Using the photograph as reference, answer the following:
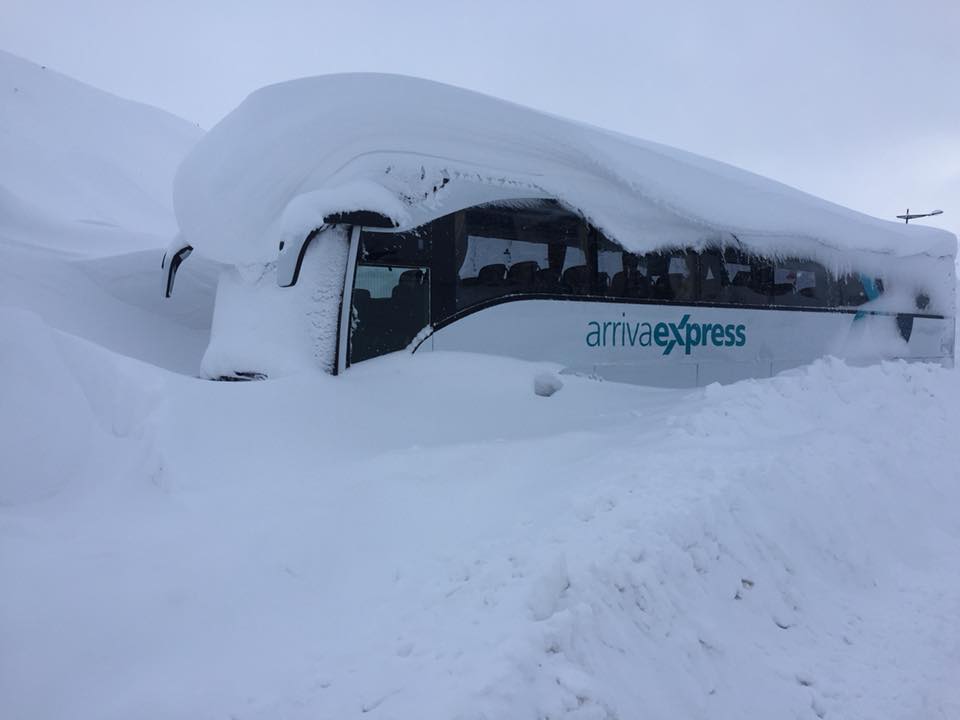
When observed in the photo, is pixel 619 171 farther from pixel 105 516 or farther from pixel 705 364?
pixel 105 516

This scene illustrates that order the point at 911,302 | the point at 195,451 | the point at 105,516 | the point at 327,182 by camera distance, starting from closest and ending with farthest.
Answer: the point at 105,516 → the point at 195,451 → the point at 327,182 → the point at 911,302

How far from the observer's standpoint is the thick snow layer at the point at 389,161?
6137 mm

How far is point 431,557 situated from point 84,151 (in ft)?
100

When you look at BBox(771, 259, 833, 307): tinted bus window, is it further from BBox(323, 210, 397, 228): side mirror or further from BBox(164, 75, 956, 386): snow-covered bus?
BBox(323, 210, 397, 228): side mirror

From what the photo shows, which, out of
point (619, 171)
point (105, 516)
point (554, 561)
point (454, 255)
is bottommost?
point (105, 516)

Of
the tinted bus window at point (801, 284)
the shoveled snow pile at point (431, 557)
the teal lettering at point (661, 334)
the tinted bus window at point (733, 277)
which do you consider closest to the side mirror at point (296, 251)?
the shoveled snow pile at point (431, 557)

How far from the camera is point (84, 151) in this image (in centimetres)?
2759

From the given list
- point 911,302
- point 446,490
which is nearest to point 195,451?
point 446,490

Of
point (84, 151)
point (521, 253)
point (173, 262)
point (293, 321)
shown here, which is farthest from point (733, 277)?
point (84, 151)

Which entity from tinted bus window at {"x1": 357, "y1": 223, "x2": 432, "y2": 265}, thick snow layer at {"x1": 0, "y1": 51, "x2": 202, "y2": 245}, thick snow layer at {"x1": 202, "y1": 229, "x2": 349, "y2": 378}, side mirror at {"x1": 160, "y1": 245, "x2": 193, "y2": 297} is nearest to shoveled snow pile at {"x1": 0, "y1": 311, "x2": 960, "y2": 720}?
thick snow layer at {"x1": 202, "y1": 229, "x2": 349, "y2": 378}

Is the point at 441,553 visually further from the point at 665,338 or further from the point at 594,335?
the point at 665,338

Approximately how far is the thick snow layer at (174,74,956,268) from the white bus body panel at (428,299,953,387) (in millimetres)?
1070

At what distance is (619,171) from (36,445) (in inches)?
251

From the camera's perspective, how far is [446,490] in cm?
454
